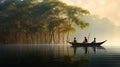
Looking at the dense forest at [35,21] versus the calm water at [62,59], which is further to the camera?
the dense forest at [35,21]

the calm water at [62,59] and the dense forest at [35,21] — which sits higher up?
the dense forest at [35,21]

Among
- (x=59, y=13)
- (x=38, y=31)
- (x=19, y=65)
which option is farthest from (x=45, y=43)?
(x=19, y=65)

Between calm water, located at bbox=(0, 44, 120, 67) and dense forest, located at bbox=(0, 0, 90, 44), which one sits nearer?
calm water, located at bbox=(0, 44, 120, 67)

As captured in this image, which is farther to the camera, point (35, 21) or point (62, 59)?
point (35, 21)

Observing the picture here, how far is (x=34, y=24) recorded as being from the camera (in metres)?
103

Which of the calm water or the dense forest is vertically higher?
the dense forest

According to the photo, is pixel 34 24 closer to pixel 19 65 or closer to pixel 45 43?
pixel 45 43

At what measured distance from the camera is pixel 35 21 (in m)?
104

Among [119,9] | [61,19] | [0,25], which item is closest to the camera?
[0,25]

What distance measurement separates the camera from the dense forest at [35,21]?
101m

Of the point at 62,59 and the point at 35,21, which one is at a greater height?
the point at 35,21

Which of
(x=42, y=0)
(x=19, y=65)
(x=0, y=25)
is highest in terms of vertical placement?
(x=42, y=0)

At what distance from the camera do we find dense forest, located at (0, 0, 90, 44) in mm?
100875

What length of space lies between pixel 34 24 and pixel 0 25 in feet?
31.9
